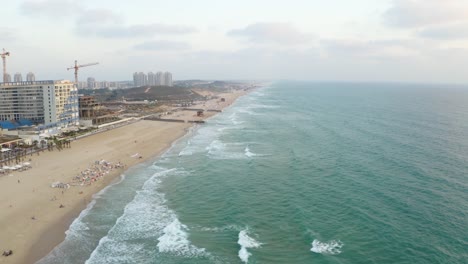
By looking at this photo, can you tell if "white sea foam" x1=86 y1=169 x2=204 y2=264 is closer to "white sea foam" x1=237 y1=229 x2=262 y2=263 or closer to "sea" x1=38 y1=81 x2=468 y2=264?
"sea" x1=38 y1=81 x2=468 y2=264

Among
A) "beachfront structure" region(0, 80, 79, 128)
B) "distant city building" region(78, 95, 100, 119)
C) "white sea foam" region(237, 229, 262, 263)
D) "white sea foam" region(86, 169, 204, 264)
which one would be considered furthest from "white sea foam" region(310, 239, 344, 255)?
"distant city building" region(78, 95, 100, 119)

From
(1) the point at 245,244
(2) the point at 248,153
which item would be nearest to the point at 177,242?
(1) the point at 245,244

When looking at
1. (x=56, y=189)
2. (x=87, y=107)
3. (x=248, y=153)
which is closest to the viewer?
(x=56, y=189)

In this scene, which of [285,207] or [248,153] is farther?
[248,153]

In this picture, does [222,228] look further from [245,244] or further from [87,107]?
[87,107]

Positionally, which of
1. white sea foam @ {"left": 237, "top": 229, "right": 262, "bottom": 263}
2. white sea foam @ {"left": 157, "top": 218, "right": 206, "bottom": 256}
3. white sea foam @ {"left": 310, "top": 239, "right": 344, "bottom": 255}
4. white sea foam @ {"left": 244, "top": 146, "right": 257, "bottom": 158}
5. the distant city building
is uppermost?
the distant city building

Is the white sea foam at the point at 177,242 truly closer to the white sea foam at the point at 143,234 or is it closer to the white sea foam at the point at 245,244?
the white sea foam at the point at 143,234
